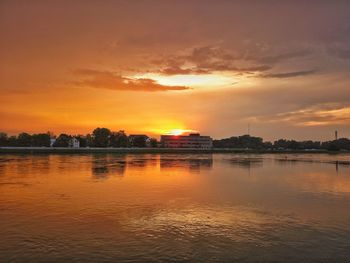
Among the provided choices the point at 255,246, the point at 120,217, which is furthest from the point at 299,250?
the point at 120,217

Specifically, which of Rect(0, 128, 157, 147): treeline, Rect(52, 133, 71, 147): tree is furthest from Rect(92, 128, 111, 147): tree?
Rect(52, 133, 71, 147): tree

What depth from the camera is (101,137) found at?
18338 centimetres

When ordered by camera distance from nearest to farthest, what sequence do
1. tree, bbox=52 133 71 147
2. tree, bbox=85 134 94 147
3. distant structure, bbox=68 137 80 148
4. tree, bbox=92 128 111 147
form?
tree, bbox=92 128 111 147, tree, bbox=52 133 71 147, tree, bbox=85 134 94 147, distant structure, bbox=68 137 80 148

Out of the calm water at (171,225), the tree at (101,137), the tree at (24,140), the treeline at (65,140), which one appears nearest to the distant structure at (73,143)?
the treeline at (65,140)

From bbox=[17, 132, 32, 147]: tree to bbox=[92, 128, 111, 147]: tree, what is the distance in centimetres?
3084

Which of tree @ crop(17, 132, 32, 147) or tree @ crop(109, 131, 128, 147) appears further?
tree @ crop(109, 131, 128, 147)

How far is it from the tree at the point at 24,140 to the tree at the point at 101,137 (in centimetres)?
3084

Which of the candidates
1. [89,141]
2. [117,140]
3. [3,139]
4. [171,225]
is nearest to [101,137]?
[117,140]

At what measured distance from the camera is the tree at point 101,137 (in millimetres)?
183000

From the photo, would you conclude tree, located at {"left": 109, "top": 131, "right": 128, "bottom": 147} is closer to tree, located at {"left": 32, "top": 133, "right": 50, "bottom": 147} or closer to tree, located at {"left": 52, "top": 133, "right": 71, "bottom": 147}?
tree, located at {"left": 52, "top": 133, "right": 71, "bottom": 147}

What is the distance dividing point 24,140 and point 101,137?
3612 centimetres

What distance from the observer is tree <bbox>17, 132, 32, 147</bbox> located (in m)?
179

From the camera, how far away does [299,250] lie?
535 inches

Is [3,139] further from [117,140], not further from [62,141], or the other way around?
[117,140]
